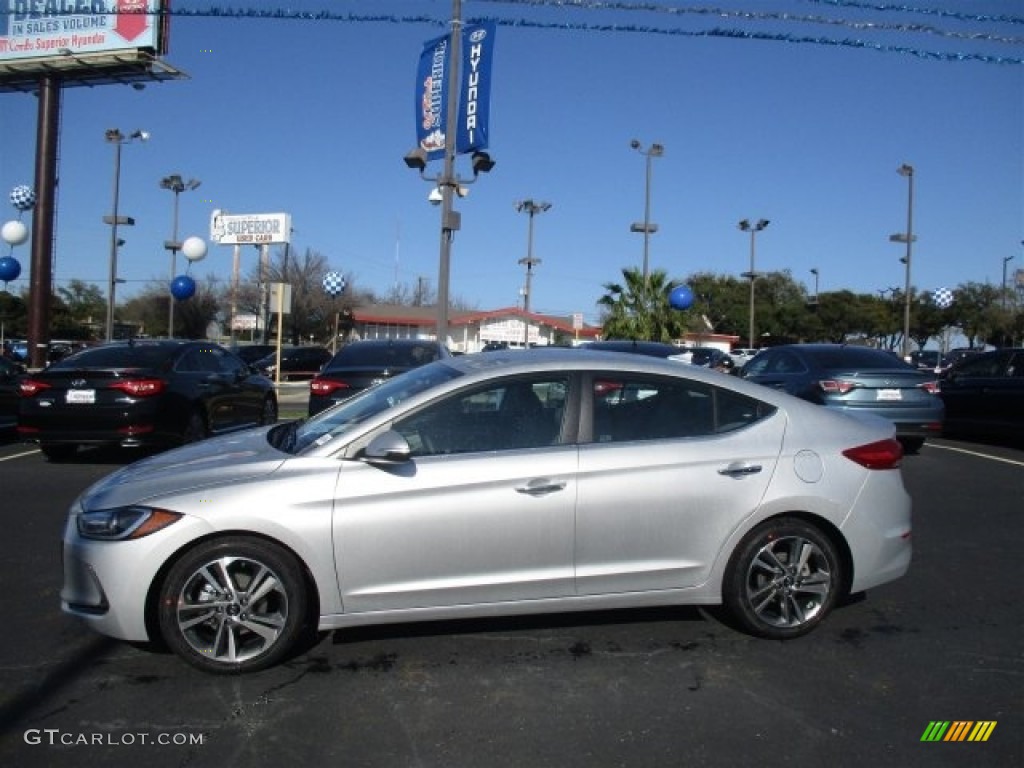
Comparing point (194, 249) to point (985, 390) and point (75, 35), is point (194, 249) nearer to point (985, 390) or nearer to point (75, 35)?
point (75, 35)

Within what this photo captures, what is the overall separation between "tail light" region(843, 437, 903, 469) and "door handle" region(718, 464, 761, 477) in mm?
539

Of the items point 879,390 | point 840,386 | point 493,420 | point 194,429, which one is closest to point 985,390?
point 879,390

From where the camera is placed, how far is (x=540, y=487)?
157 inches

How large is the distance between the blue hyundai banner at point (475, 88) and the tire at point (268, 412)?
6183 millimetres

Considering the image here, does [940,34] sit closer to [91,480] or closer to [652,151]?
[91,480]

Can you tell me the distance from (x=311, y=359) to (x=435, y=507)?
107ft

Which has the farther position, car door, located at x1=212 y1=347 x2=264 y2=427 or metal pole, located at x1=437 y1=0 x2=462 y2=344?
metal pole, located at x1=437 y1=0 x2=462 y2=344

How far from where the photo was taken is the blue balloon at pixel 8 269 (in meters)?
29.2

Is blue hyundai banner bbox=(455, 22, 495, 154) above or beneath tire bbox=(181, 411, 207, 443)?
above

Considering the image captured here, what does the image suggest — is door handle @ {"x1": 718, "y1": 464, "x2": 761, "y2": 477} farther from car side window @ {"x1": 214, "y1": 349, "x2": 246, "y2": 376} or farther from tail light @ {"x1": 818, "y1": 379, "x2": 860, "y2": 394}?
car side window @ {"x1": 214, "y1": 349, "x2": 246, "y2": 376}

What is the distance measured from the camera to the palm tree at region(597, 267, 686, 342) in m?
37.2

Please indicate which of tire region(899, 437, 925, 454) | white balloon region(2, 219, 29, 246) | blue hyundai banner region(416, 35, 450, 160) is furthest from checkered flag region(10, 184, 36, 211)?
tire region(899, 437, 925, 454)

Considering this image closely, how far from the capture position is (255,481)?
12.6 ft

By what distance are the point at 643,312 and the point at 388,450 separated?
113 ft
